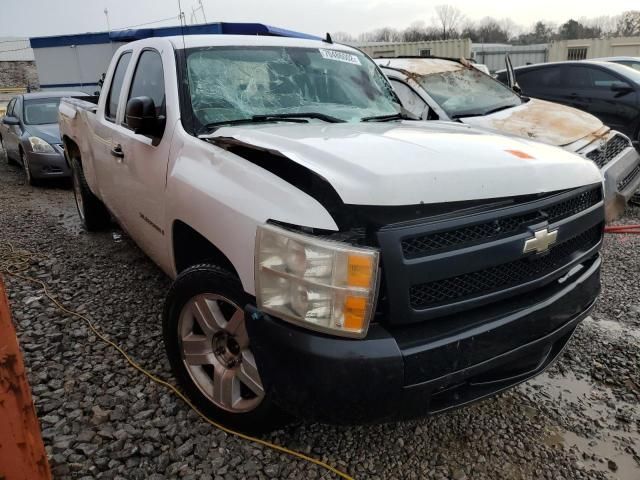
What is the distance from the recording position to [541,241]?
204cm

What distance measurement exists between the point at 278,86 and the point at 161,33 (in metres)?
10.8

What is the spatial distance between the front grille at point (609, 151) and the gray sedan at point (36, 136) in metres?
6.49

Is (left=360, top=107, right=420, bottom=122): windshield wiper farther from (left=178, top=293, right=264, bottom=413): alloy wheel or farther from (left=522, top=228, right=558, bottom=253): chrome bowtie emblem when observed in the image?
(left=178, top=293, right=264, bottom=413): alloy wheel

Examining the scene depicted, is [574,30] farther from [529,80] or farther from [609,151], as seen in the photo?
[609,151]

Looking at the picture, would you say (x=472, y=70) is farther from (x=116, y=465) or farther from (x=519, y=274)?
(x=116, y=465)

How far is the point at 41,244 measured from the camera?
5191 mm

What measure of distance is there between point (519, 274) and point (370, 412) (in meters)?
0.83

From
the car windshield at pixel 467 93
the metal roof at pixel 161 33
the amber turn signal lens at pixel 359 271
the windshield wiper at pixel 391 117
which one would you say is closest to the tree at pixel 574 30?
the metal roof at pixel 161 33

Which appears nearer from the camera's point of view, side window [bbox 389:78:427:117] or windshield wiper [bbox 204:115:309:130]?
windshield wiper [bbox 204:115:309:130]

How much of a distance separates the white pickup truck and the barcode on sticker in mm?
846

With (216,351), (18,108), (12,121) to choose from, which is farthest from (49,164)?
(216,351)

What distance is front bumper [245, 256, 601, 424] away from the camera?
1.74m

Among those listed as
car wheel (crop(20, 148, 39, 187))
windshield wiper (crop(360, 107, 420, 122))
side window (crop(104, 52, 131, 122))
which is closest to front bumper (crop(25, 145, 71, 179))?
car wheel (crop(20, 148, 39, 187))

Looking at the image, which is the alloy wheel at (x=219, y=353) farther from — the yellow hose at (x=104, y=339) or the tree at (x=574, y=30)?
the tree at (x=574, y=30)
